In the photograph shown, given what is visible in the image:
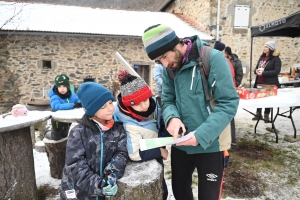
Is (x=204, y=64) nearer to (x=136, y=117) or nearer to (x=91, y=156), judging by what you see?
(x=136, y=117)

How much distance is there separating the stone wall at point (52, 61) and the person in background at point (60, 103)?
19.3 ft

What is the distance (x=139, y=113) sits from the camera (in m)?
1.66

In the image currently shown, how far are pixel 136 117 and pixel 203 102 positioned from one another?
20.2 inches

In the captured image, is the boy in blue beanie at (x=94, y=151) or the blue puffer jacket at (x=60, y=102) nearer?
the boy in blue beanie at (x=94, y=151)

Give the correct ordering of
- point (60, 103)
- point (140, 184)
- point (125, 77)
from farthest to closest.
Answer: point (60, 103), point (125, 77), point (140, 184)

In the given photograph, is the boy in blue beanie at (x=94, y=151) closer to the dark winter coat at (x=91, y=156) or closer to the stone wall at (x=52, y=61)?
the dark winter coat at (x=91, y=156)

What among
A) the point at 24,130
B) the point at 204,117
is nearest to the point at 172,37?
the point at 204,117

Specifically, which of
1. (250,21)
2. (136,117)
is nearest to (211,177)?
(136,117)

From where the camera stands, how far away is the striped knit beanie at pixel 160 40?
4.43 feet

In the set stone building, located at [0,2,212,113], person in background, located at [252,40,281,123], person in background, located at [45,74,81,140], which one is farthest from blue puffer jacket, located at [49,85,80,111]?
stone building, located at [0,2,212,113]

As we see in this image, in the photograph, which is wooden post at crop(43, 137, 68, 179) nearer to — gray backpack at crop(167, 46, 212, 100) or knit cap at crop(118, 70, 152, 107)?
knit cap at crop(118, 70, 152, 107)

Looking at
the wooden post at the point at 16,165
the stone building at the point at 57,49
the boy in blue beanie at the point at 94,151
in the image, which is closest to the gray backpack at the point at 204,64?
the boy in blue beanie at the point at 94,151

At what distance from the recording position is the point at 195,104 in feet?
4.84

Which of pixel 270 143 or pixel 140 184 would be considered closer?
pixel 140 184
